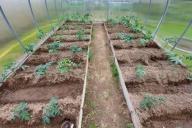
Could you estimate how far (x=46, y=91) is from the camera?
4074 mm

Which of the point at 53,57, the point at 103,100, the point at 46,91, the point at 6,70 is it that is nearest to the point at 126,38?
the point at 53,57

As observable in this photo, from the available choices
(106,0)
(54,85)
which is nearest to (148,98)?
(54,85)

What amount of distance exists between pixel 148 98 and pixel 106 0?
9168 mm

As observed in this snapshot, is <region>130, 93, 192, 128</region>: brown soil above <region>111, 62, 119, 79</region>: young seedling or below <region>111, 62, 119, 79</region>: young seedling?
above

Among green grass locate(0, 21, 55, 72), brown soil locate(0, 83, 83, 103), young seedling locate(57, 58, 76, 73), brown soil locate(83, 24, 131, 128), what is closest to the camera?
brown soil locate(83, 24, 131, 128)

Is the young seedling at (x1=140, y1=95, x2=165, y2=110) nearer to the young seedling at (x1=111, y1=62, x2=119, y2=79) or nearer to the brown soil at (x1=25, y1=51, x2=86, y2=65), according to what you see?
the young seedling at (x1=111, y1=62, x2=119, y2=79)

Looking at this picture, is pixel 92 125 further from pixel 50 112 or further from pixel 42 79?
pixel 42 79

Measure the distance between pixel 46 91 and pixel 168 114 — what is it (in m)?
2.26

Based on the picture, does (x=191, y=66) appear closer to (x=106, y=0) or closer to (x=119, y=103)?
(x=119, y=103)

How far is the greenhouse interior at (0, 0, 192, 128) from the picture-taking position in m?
3.29

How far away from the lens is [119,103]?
382cm

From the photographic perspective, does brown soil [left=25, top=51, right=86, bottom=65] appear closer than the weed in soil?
No

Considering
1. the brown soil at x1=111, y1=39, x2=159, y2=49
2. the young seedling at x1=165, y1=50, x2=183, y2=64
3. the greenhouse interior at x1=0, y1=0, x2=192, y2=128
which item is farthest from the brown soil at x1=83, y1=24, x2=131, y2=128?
the young seedling at x1=165, y1=50, x2=183, y2=64

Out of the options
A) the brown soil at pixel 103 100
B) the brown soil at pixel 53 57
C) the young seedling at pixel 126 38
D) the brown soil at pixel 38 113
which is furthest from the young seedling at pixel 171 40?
the brown soil at pixel 38 113
